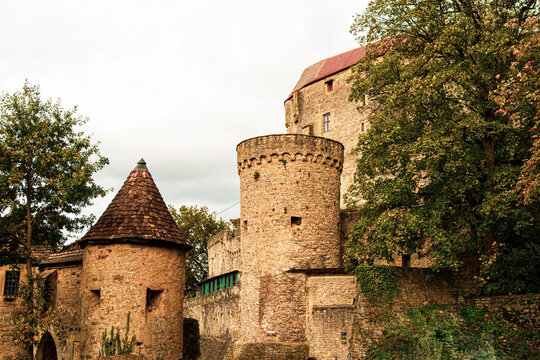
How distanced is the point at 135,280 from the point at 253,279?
9577 millimetres

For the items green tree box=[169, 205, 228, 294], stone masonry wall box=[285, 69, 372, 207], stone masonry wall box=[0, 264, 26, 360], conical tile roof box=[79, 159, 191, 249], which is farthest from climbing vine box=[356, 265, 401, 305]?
green tree box=[169, 205, 228, 294]

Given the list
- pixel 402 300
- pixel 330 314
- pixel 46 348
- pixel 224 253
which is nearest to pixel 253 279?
pixel 330 314

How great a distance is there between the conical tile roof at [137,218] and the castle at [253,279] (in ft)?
0.12

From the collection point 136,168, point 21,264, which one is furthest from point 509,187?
point 21,264

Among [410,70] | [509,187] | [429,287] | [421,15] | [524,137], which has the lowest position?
[429,287]

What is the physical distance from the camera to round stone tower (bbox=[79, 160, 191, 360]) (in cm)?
1487

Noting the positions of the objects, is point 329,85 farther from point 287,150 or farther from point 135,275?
point 135,275

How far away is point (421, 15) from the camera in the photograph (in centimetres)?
1878

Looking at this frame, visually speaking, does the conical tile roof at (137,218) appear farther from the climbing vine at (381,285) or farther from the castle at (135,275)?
the climbing vine at (381,285)

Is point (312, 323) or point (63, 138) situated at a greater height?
point (63, 138)

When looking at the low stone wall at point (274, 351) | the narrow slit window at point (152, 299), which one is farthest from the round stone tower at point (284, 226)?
the narrow slit window at point (152, 299)

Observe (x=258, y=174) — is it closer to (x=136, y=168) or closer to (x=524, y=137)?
(x=136, y=168)

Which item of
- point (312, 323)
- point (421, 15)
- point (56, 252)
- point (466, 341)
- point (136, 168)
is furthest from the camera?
point (312, 323)

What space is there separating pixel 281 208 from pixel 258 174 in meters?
2.05
